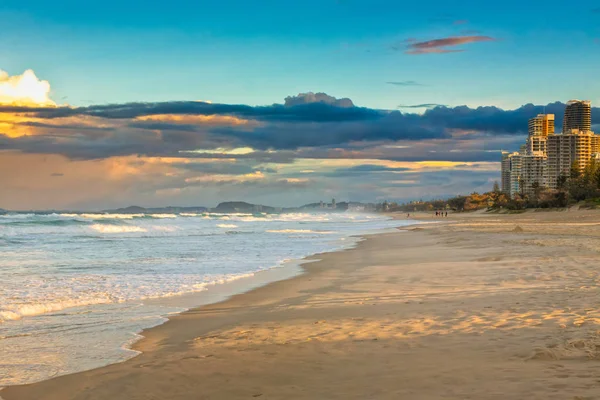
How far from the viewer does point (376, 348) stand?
7203 mm

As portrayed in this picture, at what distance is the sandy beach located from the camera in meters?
5.54

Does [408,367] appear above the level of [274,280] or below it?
→ above

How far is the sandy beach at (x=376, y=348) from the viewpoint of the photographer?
5.54 m

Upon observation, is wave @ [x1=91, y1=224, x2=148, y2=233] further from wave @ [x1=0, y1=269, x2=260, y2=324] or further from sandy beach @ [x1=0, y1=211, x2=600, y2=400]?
sandy beach @ [x1=0, y1=211, x2=600, y2=400]

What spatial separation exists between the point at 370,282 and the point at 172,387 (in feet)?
32.1

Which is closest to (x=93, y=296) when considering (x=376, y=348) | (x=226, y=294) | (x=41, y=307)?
(x=41, y=307)

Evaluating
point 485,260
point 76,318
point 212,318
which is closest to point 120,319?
point 76,318

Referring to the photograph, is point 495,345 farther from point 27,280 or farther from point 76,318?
point 27,280

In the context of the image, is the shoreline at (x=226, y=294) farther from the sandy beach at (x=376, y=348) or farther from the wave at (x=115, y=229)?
the wave at (x=115, y=229)

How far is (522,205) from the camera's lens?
379 ft

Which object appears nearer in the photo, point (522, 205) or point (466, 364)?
point (466, 364)

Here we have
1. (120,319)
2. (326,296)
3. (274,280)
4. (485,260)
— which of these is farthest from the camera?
(485,260)

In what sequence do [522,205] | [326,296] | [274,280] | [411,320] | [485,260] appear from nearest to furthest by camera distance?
[411,320] → [326,296] → [274,280] → [485,260] → [522,205]

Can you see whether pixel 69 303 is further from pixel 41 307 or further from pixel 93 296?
pixel 93 296
